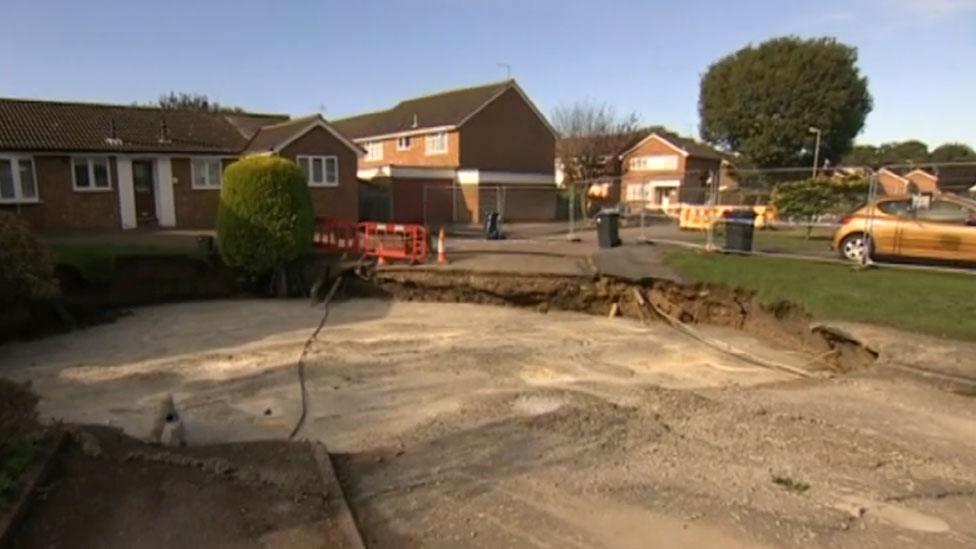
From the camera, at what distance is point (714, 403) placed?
7.60m

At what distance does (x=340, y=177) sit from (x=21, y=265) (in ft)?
55.4

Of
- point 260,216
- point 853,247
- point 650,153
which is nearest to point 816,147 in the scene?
point 650,153

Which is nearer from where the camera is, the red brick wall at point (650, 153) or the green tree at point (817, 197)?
the green tree at point (817, 197)

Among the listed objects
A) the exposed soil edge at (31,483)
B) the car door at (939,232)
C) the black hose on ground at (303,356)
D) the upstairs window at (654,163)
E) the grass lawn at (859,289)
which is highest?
the upstairs window at (654,163)

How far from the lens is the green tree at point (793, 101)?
48.0m

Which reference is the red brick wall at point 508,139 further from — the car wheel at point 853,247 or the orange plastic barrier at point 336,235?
the car wheel at point 853,247

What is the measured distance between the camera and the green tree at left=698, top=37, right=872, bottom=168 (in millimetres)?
47969

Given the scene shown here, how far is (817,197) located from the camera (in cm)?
2270

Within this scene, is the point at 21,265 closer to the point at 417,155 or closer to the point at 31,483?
the point at 31,483

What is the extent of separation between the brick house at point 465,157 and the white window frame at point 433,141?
0.06 meters

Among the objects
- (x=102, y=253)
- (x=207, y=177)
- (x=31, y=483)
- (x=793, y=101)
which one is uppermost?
(x=793, y=101)

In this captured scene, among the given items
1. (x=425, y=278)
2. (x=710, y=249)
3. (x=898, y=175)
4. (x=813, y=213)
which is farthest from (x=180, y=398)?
(x=898, y=175)

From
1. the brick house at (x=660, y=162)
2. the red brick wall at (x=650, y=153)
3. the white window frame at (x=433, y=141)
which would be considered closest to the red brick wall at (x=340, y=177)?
the white window frame at (x=433, y=141)

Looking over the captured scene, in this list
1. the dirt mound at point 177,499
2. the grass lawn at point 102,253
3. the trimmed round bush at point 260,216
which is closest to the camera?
the dirt mound at point 177,499
